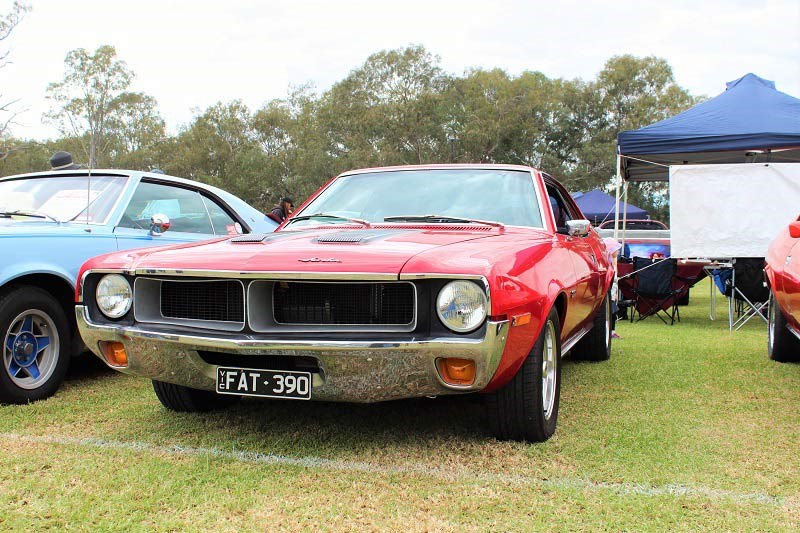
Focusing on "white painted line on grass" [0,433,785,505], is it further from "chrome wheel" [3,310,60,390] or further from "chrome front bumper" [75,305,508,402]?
"chrome wheel" [3,310,60,390]

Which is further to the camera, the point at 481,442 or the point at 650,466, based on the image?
the point at 481,442

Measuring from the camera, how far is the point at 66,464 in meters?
2.95

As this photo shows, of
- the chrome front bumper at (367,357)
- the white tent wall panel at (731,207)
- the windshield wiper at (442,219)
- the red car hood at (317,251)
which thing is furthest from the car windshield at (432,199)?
the white tent wall panel at (731,207)

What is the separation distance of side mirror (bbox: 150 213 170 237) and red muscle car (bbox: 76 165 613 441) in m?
1.42

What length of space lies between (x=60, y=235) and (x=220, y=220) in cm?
164

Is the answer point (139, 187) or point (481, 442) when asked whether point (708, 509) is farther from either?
point (139, 187)

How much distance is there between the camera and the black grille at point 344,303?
280cm

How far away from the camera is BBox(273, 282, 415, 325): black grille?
110 inches

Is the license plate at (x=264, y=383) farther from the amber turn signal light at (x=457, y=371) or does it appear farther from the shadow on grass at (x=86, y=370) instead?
the shadow on grass at (x=86, y=370)

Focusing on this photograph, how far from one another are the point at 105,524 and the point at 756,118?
9.54 metres

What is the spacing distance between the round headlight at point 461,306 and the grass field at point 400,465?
0.65 m

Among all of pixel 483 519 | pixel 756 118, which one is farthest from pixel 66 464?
pixel 756 118

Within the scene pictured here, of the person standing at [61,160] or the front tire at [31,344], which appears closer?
the front tire at [31,344]

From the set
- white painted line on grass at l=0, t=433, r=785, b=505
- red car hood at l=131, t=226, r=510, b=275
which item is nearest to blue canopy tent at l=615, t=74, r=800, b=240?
red car hood at l=131, t=226, r=510, b=275
